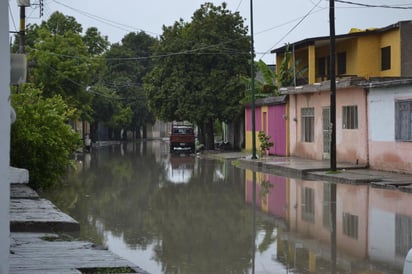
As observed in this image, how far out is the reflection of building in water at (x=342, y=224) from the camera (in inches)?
421

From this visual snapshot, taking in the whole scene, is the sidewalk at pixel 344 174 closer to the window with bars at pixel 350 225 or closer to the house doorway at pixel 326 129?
the house doorway at pixel 326 129

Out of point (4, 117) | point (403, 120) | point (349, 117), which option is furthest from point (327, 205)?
point (349, 117)

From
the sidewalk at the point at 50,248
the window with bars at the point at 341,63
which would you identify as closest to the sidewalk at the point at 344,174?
the window with bars at the point at 341,63

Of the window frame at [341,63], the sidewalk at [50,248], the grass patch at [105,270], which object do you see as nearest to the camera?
the grass patch at [105,270]

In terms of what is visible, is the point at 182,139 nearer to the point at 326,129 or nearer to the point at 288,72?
the point at 288,72

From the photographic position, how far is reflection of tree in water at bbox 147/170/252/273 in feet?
34.6

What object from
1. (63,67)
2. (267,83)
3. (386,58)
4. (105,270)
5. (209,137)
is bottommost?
(105,270)

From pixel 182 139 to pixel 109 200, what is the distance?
34410 millimetres

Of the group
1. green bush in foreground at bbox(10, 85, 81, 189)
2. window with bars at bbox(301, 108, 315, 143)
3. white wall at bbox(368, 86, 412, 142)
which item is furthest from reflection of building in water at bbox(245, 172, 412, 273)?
window with bars at bbox(301, 108, 315, 143)

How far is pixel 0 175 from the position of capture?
5828 millimetres

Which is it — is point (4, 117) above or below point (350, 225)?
above

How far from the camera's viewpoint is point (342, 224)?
14.3m

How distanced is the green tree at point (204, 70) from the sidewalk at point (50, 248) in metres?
34.9

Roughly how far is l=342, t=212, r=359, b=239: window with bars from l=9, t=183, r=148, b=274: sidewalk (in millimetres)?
5193
